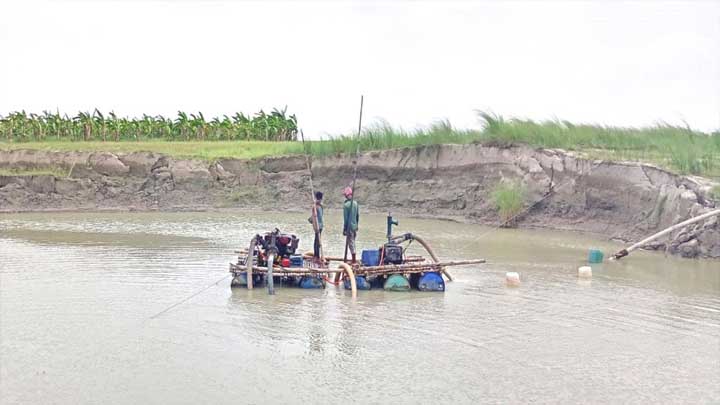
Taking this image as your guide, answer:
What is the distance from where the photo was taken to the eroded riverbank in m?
21.6

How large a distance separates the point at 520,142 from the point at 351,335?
608 inches

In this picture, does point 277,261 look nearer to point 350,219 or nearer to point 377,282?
point 350,219

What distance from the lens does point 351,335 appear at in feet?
36.6

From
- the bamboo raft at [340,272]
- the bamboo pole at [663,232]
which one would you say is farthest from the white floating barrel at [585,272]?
the bamboo raft at [340,272]

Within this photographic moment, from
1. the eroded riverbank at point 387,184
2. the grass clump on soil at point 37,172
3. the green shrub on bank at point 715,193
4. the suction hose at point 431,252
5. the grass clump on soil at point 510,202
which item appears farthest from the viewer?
the grass clump on soil at point 37,172

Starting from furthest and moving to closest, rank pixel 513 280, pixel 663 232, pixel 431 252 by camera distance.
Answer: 1. pixel 663 232
2. pixel 431 252
3. pixel 513 280

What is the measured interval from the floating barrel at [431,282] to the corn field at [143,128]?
78.6 ft

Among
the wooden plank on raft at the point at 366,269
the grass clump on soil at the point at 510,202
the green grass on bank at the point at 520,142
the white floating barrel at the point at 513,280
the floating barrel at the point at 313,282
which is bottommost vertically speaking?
the floating barrel at the point at 313,282

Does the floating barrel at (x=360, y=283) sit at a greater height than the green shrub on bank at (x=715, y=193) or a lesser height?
lesser

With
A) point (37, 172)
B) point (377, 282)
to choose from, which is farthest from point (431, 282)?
point (37, 172)

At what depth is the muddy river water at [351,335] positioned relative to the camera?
29.8ft

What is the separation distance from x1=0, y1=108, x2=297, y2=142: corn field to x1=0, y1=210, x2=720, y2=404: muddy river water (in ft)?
59.7

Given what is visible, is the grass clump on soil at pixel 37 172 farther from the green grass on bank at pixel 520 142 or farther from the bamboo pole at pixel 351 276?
the bamboo pole at pixel 351 276

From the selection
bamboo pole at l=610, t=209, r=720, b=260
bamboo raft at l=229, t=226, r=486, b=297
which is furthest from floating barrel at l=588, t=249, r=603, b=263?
bamboo raft at l=229, t=226, r=486, b=297
